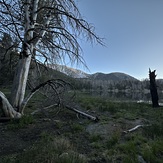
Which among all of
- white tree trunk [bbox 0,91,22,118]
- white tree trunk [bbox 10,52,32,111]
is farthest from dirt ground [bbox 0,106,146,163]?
white tree trunk [bbox 10,52,32,111]

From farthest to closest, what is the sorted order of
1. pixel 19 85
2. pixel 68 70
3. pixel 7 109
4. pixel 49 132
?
pixel 68 70, pixel 19 85, pixel 7 109, pixel 49 132

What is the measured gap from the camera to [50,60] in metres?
6.66

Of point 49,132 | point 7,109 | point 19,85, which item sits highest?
point 19,85

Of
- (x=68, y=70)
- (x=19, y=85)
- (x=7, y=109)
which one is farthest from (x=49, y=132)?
(x=68, y=70)

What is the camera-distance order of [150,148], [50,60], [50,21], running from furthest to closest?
1. [50,21]
2. [50,60]
3. [150,148]

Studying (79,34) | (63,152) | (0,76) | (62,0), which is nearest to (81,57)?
(79,34)

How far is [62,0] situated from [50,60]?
2.24 metres

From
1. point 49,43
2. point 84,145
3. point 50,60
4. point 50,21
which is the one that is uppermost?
point 50,21

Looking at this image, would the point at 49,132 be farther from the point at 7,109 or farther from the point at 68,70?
the point at 68,70

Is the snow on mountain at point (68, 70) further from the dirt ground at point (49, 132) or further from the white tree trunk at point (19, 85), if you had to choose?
the dirt ground at point (49, 132)

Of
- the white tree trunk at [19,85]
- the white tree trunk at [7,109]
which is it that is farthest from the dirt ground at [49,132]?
the white tree trunk at [19,85]

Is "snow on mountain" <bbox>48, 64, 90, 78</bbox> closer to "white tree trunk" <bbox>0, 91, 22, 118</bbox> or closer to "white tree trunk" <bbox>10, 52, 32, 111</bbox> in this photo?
"white tree trunk" <bbox>10, 52, 32, 111</bbox>

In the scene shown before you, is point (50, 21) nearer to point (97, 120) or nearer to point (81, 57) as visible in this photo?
point (81, 57)

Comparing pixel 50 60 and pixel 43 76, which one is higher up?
pixel 50 60
